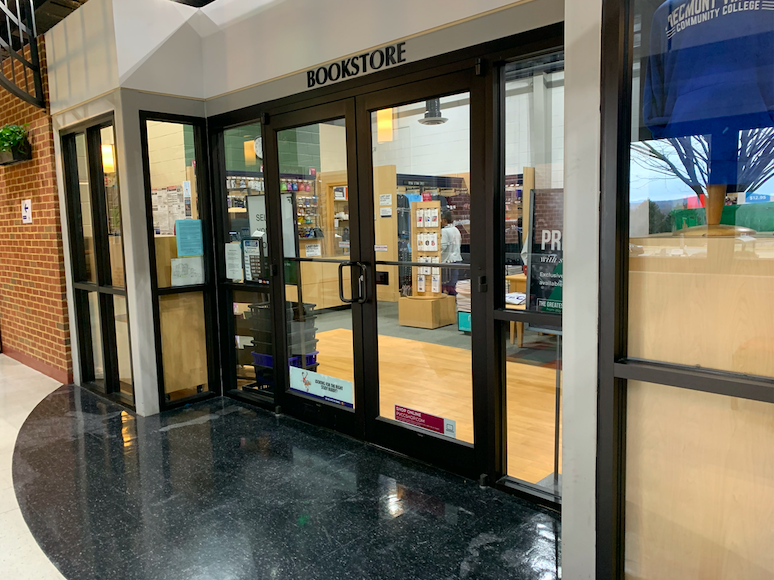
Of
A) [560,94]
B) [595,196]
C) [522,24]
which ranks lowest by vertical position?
[595,196]

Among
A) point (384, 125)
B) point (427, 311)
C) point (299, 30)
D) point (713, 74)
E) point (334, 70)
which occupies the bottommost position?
point (427, 311)

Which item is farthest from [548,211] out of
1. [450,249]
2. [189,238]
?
[189,238]

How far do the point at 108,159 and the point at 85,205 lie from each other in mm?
620

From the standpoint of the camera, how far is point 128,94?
432cm

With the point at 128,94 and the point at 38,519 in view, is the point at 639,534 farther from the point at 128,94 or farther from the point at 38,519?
the point at 128,94

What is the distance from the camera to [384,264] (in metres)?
3.63

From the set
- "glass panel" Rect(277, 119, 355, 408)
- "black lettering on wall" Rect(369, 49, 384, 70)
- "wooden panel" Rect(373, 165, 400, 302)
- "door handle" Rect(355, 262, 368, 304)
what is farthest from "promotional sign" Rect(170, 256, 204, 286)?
"black lettering on wall" Rect(369, 49, 384, 70)

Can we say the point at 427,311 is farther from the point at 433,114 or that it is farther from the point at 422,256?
the point at 433,114

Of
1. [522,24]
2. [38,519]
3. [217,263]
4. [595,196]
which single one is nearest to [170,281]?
[217,263]

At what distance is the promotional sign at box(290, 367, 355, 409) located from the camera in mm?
3989

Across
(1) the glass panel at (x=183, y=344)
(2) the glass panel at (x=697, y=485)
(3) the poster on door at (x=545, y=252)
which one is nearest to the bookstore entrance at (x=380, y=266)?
(3) the poster on door at (x=545, y=252)

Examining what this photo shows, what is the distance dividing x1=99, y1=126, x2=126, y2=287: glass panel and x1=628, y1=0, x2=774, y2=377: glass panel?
4.13 m

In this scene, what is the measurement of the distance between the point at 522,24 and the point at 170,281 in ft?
11.3

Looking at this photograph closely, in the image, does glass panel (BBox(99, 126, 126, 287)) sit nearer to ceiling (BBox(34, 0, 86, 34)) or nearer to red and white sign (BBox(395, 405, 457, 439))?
ceiling (BBox(34, 0, 86, 34))
